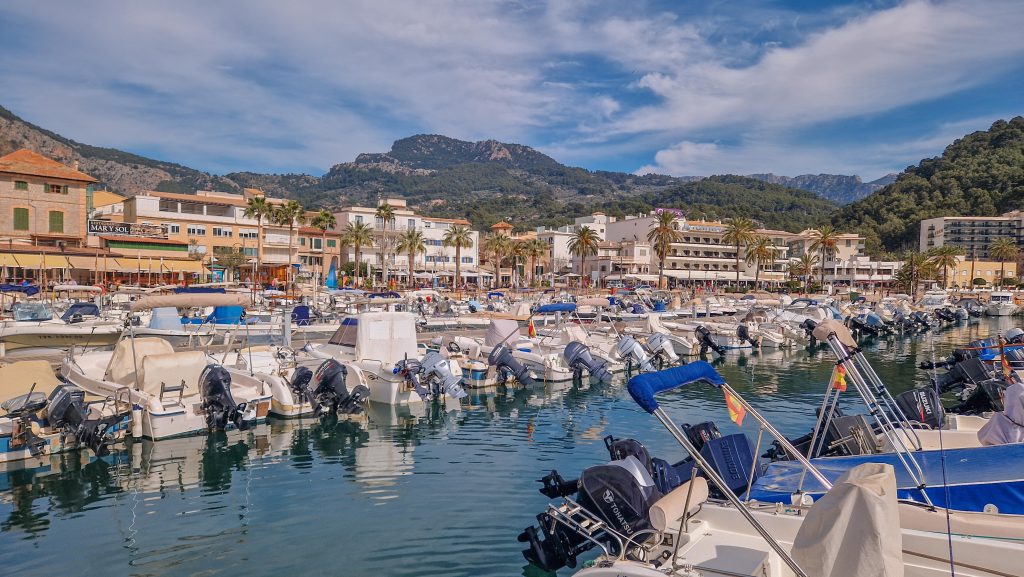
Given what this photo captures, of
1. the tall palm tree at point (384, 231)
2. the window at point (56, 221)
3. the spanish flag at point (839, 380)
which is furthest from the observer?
the tall palm tree at point (384, 231)

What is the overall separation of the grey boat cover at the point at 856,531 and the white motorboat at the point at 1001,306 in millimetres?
83561

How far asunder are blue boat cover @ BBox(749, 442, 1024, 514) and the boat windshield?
1606 inches

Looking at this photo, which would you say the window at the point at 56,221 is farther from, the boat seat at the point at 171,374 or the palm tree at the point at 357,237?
the boat seat at the point at 171,374

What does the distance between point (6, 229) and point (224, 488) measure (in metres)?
59.4

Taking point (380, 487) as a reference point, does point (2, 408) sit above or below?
above

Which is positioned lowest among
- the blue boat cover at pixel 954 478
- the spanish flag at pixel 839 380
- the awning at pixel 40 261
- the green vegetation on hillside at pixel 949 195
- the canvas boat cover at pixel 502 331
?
the blue boat cover at pixel 954 478

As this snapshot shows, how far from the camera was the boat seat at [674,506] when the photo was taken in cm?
755

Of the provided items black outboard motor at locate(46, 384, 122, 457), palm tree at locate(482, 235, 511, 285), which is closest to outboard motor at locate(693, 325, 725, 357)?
black outboard motor at locate(46, 384, 122, 457)

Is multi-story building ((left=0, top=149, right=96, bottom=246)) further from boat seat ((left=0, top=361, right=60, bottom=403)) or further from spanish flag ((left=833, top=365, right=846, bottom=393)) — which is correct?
spanish flag ((left=833, top=365, right=846, bottom=393))

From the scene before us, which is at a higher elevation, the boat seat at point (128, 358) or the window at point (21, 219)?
the window at point (21, 219)

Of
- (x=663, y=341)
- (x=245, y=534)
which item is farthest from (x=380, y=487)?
(x=663, y=341)

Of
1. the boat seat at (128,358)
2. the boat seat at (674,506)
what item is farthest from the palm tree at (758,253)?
the boat seat at (674,506)

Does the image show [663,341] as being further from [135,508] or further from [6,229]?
[6,229]

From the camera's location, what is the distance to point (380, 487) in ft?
47.5
